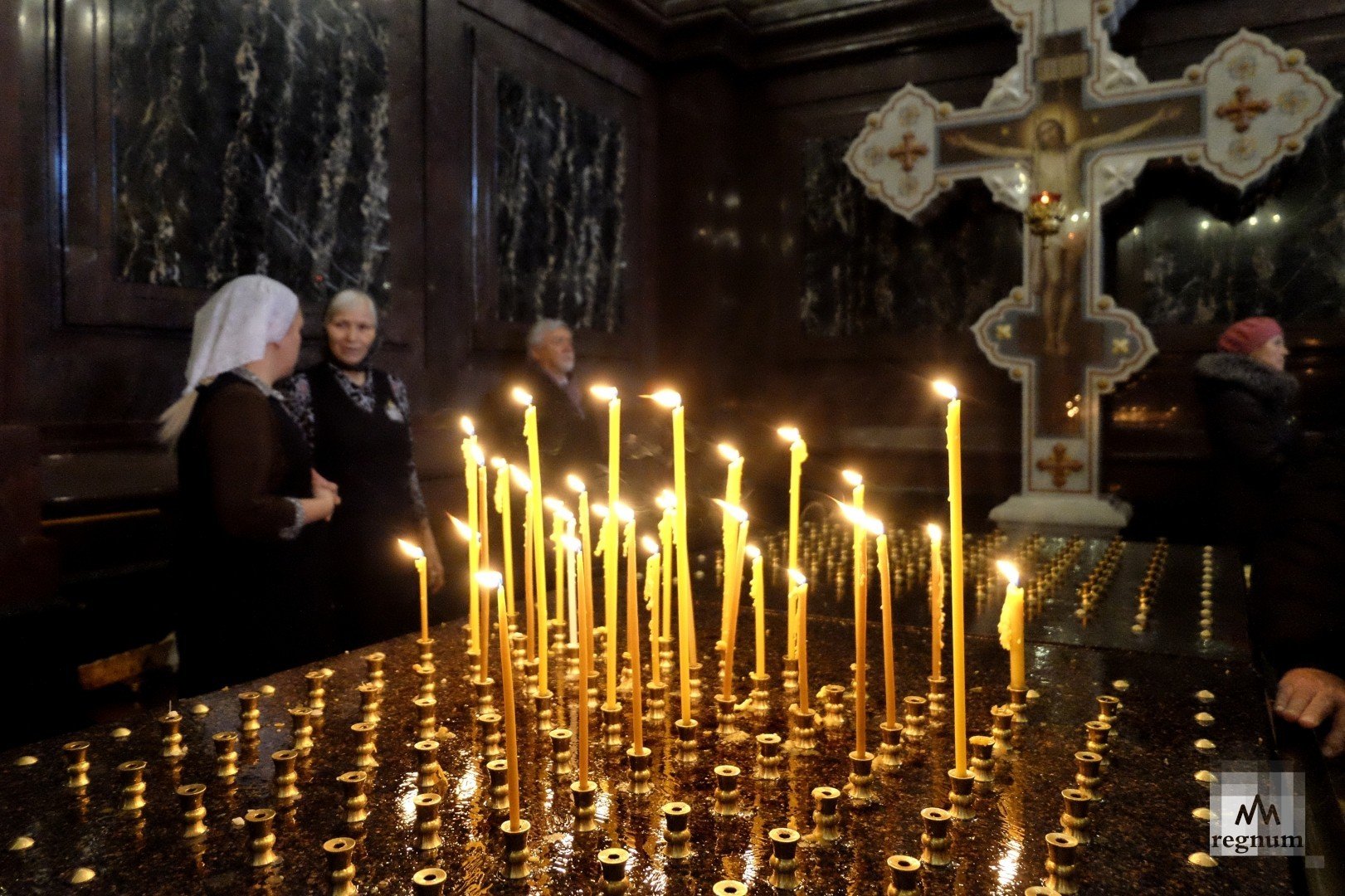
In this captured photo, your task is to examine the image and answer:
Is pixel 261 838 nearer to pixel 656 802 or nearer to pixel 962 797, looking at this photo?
pixel 656 802

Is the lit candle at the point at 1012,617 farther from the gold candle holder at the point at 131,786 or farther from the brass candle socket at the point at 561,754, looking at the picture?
the gold candle holder at the point at 131,786

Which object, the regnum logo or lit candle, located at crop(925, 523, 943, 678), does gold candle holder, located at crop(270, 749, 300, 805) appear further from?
the regnum logo

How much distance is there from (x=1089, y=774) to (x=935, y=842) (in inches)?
12.1

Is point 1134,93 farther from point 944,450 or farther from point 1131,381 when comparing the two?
point 944,450

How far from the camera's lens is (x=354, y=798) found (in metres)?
1.12

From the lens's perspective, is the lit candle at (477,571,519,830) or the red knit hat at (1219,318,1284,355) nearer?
the lit candle at (477,571,519,830)

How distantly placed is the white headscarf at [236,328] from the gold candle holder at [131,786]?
1617 millimetres

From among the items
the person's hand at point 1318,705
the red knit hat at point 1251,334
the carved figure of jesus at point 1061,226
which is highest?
the carved figure of jesus at point 1061,226

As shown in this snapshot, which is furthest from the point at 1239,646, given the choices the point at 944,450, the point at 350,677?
the point at 944,450

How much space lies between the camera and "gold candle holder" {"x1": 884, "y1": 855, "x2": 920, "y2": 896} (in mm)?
900

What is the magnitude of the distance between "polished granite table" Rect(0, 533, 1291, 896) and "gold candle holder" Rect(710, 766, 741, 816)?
15mm

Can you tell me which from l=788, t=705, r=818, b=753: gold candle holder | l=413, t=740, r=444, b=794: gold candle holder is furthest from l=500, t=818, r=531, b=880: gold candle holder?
l=788, t=705, r=818, b=753: gold candle holder

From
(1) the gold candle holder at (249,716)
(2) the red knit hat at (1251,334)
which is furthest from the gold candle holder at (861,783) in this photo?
(2) the red knit hat at (1251,334)

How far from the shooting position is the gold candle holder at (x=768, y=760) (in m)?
1.22
